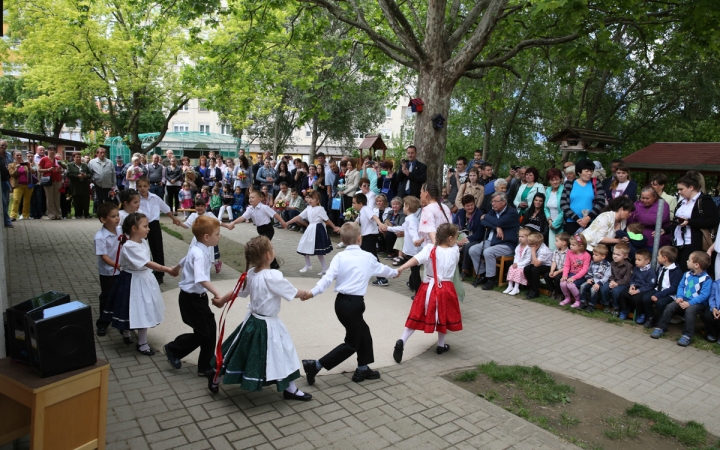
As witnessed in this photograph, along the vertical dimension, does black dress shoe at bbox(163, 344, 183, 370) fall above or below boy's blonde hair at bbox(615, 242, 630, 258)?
below

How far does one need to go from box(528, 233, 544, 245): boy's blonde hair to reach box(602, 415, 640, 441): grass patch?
4.46m

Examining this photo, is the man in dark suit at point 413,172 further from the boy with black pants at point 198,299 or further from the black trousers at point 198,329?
the black trousers at point 198,329

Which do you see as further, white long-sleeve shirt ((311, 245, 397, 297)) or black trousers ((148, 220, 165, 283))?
black trousers ((148, 220, 165, 283))

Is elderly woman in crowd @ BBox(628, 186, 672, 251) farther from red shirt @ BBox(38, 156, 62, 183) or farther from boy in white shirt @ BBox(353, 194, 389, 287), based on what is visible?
red shirt @ BBox(38, 156, 62, 183)

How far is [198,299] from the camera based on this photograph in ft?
16.3

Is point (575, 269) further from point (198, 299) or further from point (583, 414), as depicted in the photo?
point (198, 299)

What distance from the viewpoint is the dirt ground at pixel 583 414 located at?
4.32m

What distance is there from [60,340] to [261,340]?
5.08 feet

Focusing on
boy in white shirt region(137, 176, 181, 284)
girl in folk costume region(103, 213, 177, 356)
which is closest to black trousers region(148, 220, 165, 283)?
boy in white shirt region(137, 176, 181, 284)

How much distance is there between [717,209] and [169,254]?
10208 millimetres

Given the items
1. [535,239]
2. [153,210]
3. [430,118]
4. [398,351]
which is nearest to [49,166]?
[153,210]

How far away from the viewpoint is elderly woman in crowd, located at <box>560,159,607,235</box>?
29.7ft

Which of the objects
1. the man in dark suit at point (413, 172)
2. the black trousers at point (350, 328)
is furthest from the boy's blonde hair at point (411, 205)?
the black trousers at point (350, 328)

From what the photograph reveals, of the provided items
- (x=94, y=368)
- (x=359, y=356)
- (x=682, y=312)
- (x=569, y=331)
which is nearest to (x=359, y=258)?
(x=359, y=356)
